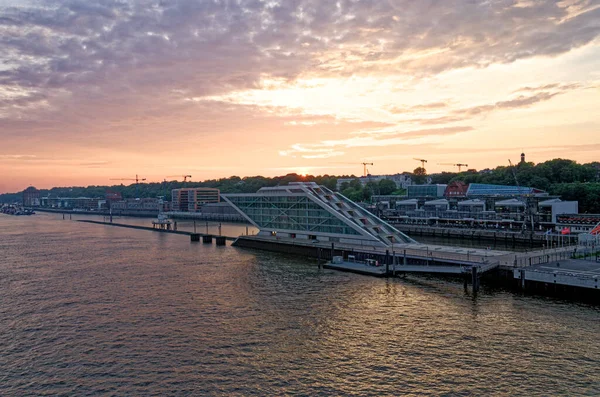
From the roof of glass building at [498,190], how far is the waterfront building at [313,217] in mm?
63636

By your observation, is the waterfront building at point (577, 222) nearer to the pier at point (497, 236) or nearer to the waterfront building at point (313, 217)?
the pier at point (497, 236)

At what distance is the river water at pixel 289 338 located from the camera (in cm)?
2697

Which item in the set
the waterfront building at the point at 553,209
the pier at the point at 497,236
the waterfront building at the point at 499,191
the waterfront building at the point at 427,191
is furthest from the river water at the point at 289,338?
the waterfront building at the point at 427,191

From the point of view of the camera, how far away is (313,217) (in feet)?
263

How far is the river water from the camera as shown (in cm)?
2697

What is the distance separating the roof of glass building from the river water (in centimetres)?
8402

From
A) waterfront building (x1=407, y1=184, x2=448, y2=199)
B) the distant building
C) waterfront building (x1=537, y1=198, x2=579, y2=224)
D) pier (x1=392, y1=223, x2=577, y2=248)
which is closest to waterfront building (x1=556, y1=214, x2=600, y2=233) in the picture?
waterfront building (x1=537, y1=198, x2=579, y2=224)

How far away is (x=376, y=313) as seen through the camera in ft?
131

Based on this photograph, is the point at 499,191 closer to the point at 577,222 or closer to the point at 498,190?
the point at 498,190

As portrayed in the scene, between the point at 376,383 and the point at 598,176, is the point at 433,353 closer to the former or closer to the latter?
the point at 376,383

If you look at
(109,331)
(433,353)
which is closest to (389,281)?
(433,353)

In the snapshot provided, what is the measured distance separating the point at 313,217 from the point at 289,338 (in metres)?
46.6

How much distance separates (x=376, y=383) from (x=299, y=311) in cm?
1524

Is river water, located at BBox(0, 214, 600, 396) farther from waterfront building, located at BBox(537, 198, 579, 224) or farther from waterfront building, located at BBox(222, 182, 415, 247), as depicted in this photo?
waterfront building, located at BBox(537, 198, 579, 224)
